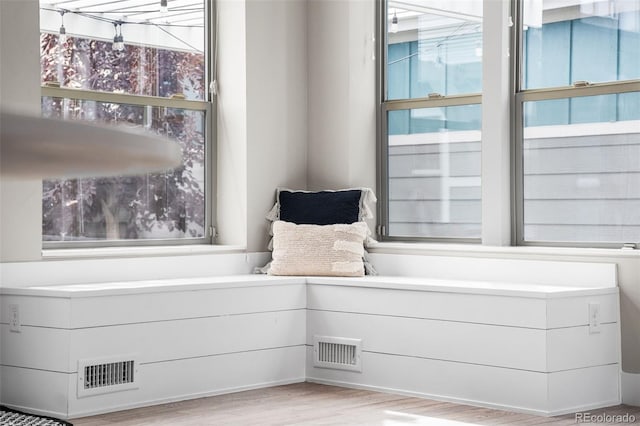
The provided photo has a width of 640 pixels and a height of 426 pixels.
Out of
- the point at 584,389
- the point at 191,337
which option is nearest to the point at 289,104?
the point at 191,337

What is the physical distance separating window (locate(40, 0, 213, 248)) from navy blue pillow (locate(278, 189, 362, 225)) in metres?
0.53

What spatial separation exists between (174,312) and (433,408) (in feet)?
4.51

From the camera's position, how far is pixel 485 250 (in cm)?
473

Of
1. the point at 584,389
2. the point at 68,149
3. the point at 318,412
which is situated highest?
the point at 68,149

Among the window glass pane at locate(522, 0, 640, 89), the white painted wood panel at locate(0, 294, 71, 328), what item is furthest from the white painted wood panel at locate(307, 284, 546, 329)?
the white painted wood panel at locate(0, 294, 71, 328)

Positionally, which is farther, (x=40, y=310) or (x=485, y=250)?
(x=485, y=250)

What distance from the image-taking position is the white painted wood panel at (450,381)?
4004 mm

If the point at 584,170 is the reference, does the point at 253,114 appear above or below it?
above

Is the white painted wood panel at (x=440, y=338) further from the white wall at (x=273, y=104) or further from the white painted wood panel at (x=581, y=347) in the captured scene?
the white wall at (x=273, y=104)

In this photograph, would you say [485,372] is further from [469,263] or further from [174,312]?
[174,312]

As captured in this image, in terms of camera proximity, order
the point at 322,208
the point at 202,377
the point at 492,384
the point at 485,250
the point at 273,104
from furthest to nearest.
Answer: the point at 273,104 → the point at 322,208 → the point at 485,250 → the point at 202,377 → the point at 492,384

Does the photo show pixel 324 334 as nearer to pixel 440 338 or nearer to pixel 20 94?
pixel 440 338

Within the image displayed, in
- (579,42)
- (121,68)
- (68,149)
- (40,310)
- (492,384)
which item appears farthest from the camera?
(121,68)

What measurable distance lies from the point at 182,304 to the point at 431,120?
6.54 feet
